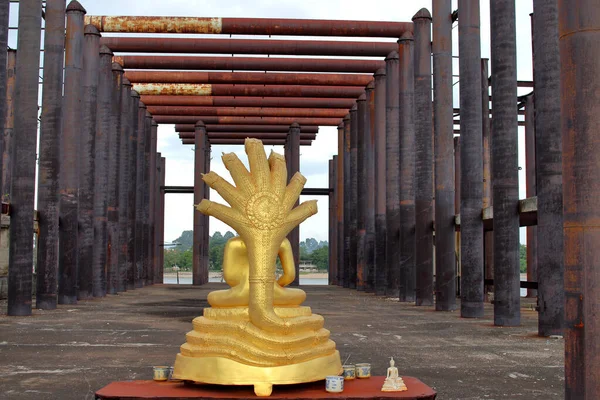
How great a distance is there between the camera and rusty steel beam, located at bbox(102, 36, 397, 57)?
2916cm

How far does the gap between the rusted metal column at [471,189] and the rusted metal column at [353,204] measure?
686 inches

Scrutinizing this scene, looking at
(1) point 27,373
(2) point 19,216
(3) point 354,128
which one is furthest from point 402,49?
(1) point 27,373

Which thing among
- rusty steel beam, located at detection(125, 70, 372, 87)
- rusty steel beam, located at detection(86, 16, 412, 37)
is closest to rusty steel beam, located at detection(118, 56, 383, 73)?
rusty steel beam, located at detection(125, 70, 372, 87)

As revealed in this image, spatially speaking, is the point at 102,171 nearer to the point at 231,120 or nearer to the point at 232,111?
the point at 232,111

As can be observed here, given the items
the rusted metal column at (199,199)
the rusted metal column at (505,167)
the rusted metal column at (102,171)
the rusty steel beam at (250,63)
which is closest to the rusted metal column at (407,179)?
the rusty steel beam at (250,63)

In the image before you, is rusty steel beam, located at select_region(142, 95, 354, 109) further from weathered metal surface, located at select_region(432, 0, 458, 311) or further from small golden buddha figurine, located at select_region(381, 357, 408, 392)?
small golden buddha figurine, located at select_region(381, 357, 408, 392)

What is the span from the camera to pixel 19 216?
19438 mm

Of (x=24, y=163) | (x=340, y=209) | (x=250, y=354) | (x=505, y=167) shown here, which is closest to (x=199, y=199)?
(x=340, y=209)

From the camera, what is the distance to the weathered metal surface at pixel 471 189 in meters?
19.9

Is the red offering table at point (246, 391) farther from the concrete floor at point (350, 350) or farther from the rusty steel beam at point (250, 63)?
the rusty steel beam at point (250, 63)

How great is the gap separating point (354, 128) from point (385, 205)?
25.6 ft

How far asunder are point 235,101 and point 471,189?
1978cm

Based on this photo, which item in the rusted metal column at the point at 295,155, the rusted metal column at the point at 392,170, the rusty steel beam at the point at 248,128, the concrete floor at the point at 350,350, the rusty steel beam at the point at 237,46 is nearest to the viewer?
the concrete floor at the point at 350,350

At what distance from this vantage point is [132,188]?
1389 inches
